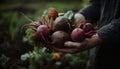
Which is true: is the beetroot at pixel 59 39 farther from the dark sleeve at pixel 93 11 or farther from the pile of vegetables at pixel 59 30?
the dark sleeve at pixel 93 11

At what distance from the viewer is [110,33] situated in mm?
2564

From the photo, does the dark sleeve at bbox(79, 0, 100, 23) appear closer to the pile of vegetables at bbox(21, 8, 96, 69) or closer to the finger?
the pile of vegetables at bbox(21, 8, 96, 69)

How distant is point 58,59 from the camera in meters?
4.26

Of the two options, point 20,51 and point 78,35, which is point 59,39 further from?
point 20,51

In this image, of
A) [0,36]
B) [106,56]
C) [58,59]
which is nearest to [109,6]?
[106,56]

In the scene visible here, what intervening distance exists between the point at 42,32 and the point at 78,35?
11.1 inches

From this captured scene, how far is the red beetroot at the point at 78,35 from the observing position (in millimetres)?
2494

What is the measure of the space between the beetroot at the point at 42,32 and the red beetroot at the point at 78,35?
206mm

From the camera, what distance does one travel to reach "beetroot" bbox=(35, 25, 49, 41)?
2585mm

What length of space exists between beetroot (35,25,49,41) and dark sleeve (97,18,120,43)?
1.30 ft

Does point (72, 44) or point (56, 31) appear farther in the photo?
point (56, 31)

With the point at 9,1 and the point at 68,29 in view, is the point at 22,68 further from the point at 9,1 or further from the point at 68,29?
the point at 9,1

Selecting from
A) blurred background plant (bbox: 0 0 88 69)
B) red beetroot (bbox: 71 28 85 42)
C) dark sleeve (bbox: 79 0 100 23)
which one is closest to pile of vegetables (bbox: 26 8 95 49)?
red beetroot (bbox: 71 28 85 42)

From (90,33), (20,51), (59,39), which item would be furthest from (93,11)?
(20,51)
